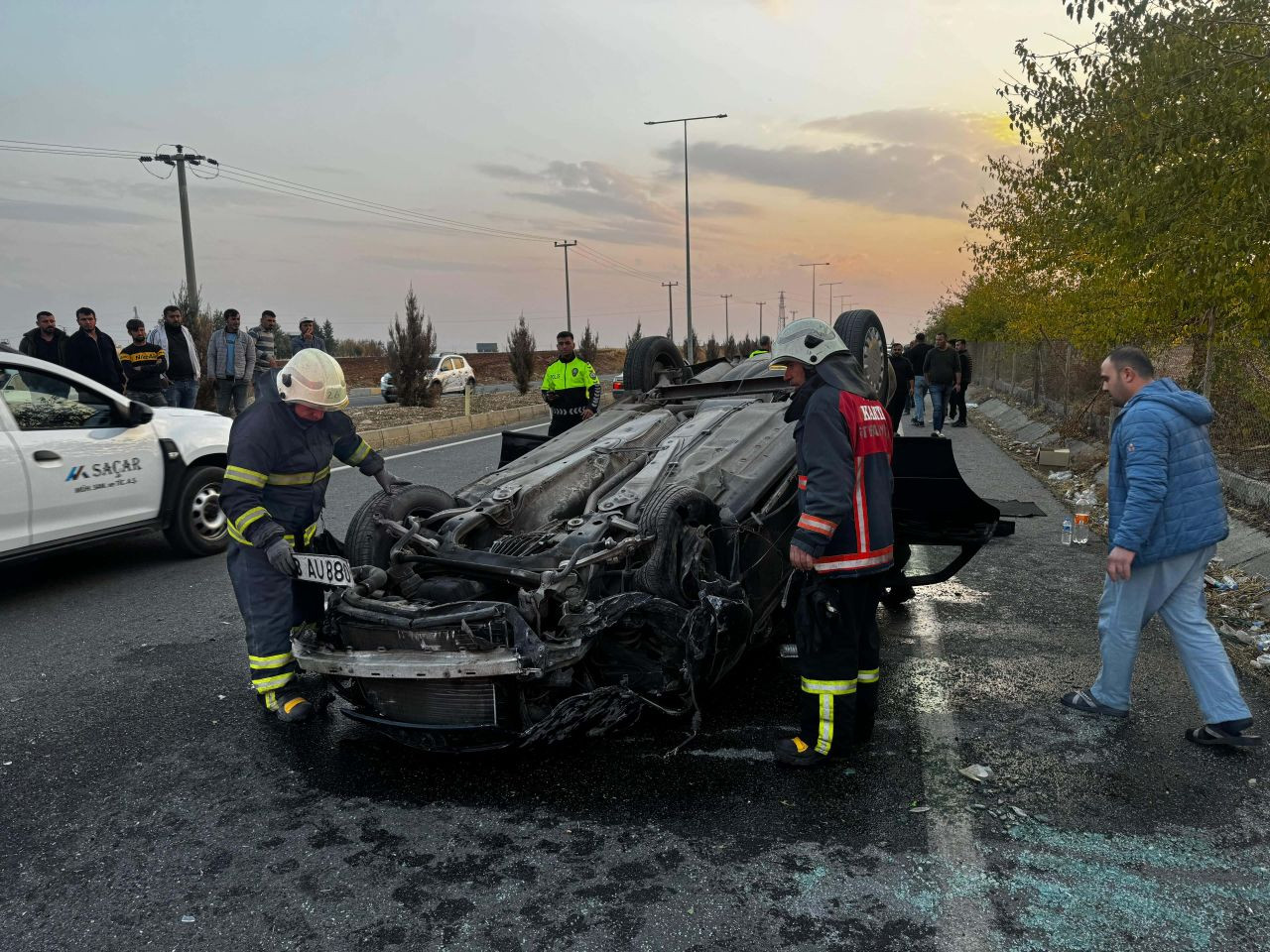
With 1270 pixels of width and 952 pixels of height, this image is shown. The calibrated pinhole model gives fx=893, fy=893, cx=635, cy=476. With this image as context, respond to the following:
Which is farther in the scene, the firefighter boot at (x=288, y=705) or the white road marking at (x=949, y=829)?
the firefighter boot at (x=288, y=705)

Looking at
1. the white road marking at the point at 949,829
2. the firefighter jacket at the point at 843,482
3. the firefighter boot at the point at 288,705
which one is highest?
the firefighter jacket at the point at 843,482

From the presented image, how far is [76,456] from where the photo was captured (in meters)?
6.01

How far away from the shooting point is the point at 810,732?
3.44 meters

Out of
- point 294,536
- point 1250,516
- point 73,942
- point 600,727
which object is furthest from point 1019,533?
point 73,942

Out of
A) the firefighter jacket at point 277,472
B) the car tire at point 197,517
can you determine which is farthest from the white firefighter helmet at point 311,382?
the car tire at point 197,517

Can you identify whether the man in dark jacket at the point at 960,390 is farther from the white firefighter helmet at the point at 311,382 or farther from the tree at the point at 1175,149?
the white firefighter helmet at the point at 311,382

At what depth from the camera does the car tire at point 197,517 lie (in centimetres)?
677

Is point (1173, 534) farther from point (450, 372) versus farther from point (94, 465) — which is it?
point (450, 372)

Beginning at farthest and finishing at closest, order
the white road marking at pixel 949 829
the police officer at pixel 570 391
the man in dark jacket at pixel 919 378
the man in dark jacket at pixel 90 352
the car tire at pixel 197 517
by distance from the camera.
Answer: the man in dark jacket at pixel 919 378, the man in dark jacket at pixel 90 352, the police officer at pixel 570 391, the car tire at pixel 197 517, the white road marking at pixel 949 829

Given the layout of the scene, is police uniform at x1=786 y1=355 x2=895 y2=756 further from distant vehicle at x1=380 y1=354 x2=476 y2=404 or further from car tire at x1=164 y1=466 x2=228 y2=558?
distant vehicle at x1=380 y1=354 x2=476 y2=404

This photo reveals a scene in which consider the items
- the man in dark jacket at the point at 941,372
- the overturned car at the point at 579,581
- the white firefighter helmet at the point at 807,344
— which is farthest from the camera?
the man in dark jacket at the point at 941,372

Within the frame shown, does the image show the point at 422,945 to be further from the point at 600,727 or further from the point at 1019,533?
the point at 1019,533

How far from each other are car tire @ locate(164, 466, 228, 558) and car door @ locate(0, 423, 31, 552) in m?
1.10

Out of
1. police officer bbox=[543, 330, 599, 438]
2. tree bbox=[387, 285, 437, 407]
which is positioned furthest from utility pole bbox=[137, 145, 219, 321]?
police officer bbox=[543, 330, 599, 438]
